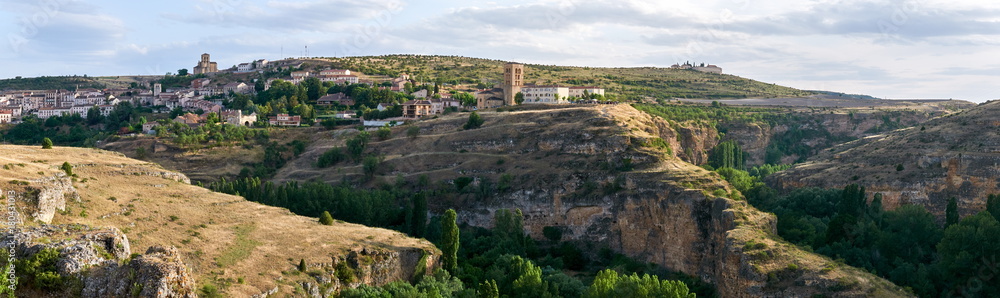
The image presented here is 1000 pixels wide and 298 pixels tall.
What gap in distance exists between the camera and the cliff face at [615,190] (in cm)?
5038

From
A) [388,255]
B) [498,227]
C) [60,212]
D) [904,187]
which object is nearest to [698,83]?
[904,187]

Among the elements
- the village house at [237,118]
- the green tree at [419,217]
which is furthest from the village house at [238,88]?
the green tree at [419,217]

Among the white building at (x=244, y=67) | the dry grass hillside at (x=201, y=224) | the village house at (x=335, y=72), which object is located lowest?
the dry grass hillside at (x=201, y=224)

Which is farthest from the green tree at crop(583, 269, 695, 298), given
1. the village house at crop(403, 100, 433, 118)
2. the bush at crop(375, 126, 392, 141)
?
the village house at crop(403, 100, 433, 118)

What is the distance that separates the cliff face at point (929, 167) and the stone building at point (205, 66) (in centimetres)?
11160

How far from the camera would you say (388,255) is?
50.0 meters

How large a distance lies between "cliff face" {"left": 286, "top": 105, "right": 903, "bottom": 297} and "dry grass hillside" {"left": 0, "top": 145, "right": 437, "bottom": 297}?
18.6 m

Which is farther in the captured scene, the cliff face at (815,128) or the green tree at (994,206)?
the cliff face at (815,128)

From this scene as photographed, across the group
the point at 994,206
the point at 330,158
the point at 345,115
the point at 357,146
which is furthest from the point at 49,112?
the point at 994,206

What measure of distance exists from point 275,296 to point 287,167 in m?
52.6

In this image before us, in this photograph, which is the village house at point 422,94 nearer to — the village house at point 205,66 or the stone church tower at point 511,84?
the stone church tower at point 511,84

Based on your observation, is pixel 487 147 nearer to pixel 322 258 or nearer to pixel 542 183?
pixel 542 183

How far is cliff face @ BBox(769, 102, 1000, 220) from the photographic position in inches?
2884

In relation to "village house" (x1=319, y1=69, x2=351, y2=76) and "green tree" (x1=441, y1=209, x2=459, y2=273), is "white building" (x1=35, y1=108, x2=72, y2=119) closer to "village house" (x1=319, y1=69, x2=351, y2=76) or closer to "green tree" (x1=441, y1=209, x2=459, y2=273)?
"village house" (x1=319, y1=69, x2=351, y2=76)
